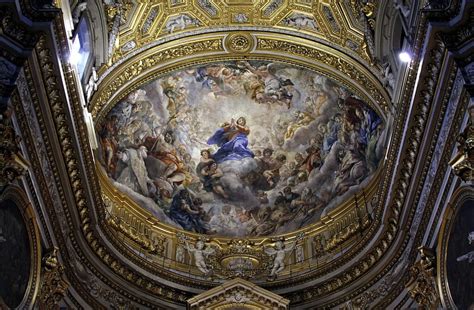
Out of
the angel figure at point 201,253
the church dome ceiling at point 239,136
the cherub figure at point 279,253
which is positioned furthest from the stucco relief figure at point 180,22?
the cherub figure at point 279,253

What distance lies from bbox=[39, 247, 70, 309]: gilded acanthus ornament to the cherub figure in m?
6.58

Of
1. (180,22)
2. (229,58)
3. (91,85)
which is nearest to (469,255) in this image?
(91,85)

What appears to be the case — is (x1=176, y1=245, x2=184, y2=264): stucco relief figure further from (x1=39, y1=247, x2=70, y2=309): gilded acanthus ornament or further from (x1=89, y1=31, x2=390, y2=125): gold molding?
(x1=39, y1=247, x2=70, y2=309): gilded acanthus ornament

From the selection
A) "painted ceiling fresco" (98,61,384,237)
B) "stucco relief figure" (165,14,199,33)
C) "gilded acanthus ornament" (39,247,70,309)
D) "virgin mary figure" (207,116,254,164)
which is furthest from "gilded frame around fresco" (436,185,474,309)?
"stucco relief figure" (165,14,199,33)

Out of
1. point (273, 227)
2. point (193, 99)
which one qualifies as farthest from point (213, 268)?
point (193, 99)

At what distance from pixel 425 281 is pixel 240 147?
8.95 meters

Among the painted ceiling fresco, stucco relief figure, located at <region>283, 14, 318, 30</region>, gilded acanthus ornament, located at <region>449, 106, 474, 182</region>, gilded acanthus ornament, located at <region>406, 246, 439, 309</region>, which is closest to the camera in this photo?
gilded acanthus ornament, located at <region>449, 106, 474, 182</region>

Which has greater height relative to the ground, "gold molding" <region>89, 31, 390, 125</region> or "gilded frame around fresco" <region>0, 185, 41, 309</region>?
"gold molding" <region>89, 31, 390, 125</region>

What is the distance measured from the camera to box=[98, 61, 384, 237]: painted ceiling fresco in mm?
19281

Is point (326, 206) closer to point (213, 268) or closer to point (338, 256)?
point (338, 256)

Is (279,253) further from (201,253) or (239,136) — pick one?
(239,136)

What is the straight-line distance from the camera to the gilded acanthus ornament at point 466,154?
34.2 feet

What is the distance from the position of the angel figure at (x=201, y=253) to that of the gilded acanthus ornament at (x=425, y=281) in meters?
6.47

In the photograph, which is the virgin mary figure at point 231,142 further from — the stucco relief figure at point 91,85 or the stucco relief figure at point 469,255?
the stucco relief figure at point 469,255
